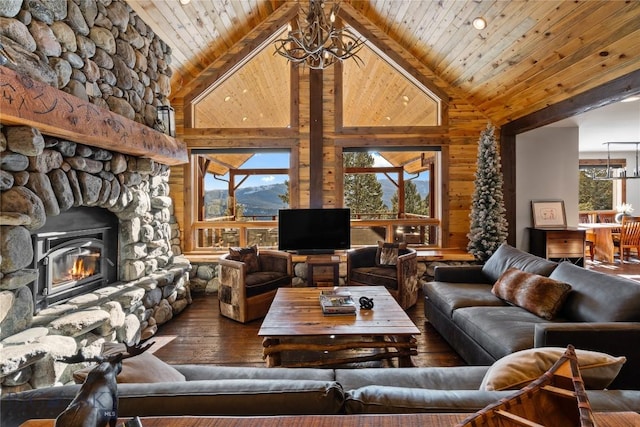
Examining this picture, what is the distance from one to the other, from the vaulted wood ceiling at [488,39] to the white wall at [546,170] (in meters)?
0.72

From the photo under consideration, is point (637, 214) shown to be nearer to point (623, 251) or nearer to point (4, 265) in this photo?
point (623, 251)

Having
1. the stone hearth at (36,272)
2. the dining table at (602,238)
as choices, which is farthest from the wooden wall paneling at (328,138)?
the dining table at (602,238)

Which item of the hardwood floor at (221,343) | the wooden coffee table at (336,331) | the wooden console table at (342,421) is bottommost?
the hardwood floor at (221,343)

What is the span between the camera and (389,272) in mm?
4379

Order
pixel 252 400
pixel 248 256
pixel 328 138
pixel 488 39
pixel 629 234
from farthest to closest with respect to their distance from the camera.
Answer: pixel 629 234 < pixel 328 138 < pixel 248 256 < pixel 488 39 < pixel 252 400

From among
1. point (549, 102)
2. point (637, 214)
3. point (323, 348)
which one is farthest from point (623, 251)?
point (323, 348)

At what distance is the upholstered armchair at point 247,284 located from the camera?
3877mm

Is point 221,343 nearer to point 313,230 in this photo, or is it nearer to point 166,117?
point 313,230

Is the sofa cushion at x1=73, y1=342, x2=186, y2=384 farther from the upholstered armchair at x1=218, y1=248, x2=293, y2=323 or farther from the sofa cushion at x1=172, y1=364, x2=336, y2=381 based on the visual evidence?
the upholstered armchair at x1=218, y1=248, x2=293, y2=323

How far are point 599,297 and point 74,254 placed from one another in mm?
4514

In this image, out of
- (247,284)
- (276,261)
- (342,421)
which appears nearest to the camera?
(342,421)

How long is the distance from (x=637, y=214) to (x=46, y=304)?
490 inches

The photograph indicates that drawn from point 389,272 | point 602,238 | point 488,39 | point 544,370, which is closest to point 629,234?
point 602,238

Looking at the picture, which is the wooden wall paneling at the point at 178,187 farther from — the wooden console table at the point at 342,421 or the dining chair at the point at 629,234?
the dining chair at the point at 629,234
